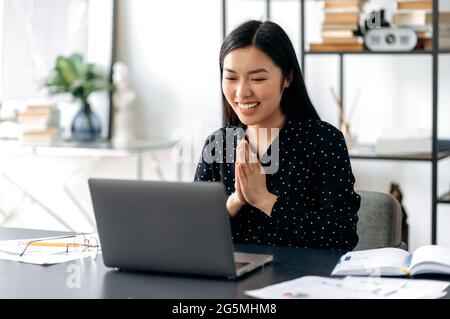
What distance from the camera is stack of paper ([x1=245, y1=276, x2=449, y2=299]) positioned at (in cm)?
157

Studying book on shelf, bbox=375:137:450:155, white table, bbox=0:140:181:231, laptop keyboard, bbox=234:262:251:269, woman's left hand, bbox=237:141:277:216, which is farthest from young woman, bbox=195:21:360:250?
white table, bbox=0:140:181:231

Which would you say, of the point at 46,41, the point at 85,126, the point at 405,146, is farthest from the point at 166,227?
the point at 46,41

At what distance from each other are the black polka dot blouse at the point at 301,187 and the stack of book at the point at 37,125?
1958mm

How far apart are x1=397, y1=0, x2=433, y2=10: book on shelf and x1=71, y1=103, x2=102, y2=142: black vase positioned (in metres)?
1.62

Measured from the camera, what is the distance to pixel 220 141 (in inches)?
96.7

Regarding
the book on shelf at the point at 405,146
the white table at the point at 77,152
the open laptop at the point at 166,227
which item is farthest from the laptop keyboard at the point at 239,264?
the white table at the point at 77,152

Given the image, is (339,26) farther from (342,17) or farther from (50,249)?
(50,249)

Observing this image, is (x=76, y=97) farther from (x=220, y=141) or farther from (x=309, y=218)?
(x=309, y=218)

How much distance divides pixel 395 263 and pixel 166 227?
0.49 meters
